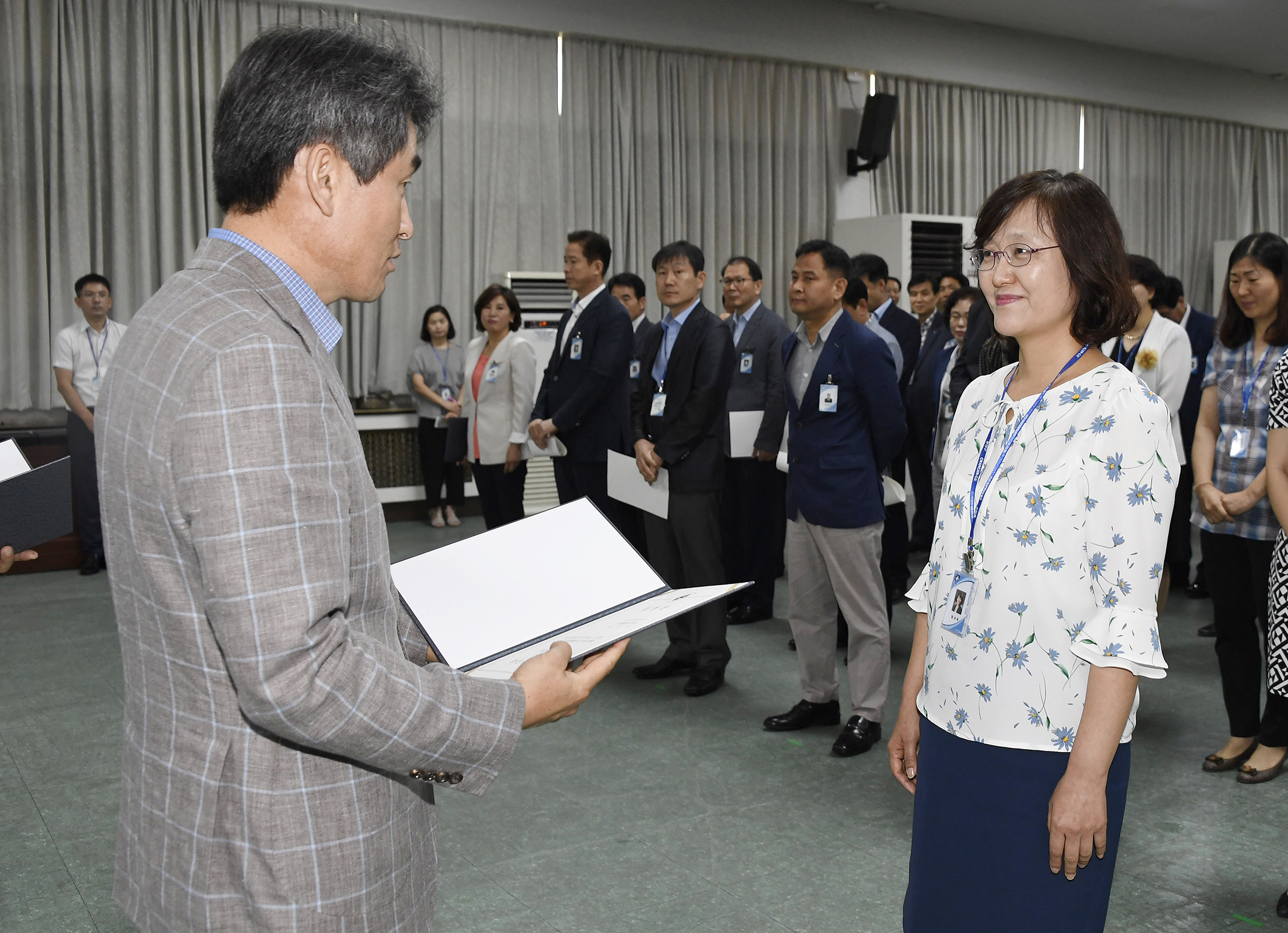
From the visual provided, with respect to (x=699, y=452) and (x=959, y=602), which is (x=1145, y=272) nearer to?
(x=699, y=452)

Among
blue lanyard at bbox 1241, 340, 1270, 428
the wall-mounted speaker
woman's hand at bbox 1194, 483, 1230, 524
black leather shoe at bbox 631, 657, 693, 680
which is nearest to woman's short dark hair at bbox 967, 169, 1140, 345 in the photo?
woman's hand at bbox 1194, 483, 1230, 524

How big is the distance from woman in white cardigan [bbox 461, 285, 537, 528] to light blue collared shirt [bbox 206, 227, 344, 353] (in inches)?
164

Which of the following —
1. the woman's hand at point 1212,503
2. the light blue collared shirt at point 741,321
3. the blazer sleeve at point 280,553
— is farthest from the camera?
the light blue collared shirt at point 741,321

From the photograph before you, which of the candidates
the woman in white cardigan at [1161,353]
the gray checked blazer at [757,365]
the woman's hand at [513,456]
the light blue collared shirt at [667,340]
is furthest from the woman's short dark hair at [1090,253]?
the woman's hand at [513,456]

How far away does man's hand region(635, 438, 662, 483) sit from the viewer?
3.94 m

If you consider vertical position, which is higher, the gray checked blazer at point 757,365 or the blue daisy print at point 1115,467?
the gray checked blazer at point 757,365

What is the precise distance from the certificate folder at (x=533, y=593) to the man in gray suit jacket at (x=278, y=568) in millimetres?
99

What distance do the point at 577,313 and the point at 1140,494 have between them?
11.8ft

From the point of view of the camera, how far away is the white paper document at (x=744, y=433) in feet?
15.5

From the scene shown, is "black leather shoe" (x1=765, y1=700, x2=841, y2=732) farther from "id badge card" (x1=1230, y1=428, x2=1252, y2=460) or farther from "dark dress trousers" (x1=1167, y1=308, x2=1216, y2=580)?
"dark dress trousers" (x1=1167, y1=308, x2=1216, y2=580)

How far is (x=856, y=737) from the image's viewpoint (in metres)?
3.28

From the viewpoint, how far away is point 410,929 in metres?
1.06

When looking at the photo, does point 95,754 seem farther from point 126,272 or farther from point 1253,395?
point 126,272

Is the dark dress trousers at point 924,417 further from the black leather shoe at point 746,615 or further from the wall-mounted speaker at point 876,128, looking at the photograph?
the wall-mounted speaker at point 876,128
